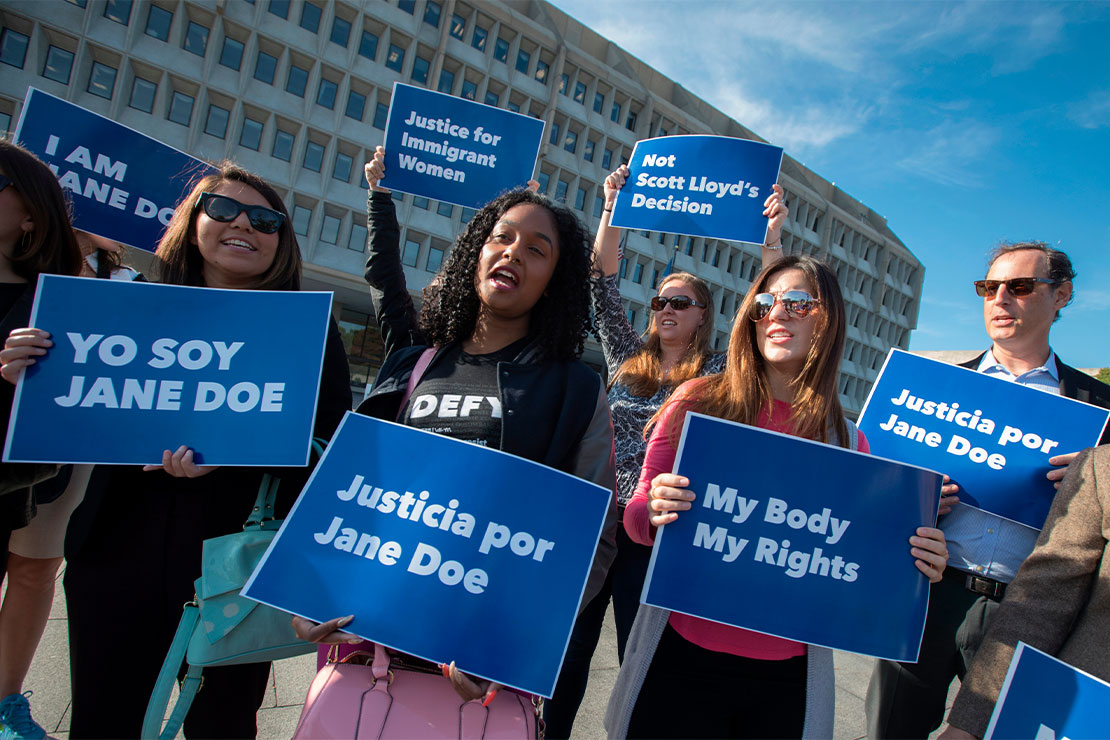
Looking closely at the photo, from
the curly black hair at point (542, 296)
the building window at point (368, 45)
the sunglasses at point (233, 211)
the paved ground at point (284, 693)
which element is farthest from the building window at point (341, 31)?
the curly black hair at point (542, 296)

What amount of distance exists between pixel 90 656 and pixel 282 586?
0.69 metres

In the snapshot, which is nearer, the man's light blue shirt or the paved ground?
the man's light blue shirt

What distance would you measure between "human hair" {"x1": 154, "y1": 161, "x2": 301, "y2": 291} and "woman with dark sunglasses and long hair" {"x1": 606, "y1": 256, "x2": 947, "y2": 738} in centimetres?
130

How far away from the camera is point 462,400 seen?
161 cm

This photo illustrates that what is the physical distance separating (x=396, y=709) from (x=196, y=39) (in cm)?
2700

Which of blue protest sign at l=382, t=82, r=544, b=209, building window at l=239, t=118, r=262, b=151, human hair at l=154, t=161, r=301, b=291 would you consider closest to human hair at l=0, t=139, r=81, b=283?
human hair at l=154, t=161, r=301, b=291

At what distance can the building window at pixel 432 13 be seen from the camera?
25.8 meters

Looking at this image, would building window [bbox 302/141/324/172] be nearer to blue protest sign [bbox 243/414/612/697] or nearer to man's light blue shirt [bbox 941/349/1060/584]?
blue protest sign [bbox 243/414/612/697]

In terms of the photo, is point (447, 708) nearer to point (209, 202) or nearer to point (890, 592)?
point (890, 592)

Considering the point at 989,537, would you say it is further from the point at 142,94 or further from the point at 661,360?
the point at 142,94

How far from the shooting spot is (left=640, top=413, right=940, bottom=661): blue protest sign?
4.88ft

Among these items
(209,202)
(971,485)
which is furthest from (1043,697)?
(209,202)

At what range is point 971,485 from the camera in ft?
6.77

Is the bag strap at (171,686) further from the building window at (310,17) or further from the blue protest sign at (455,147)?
the building window at (310,17)
